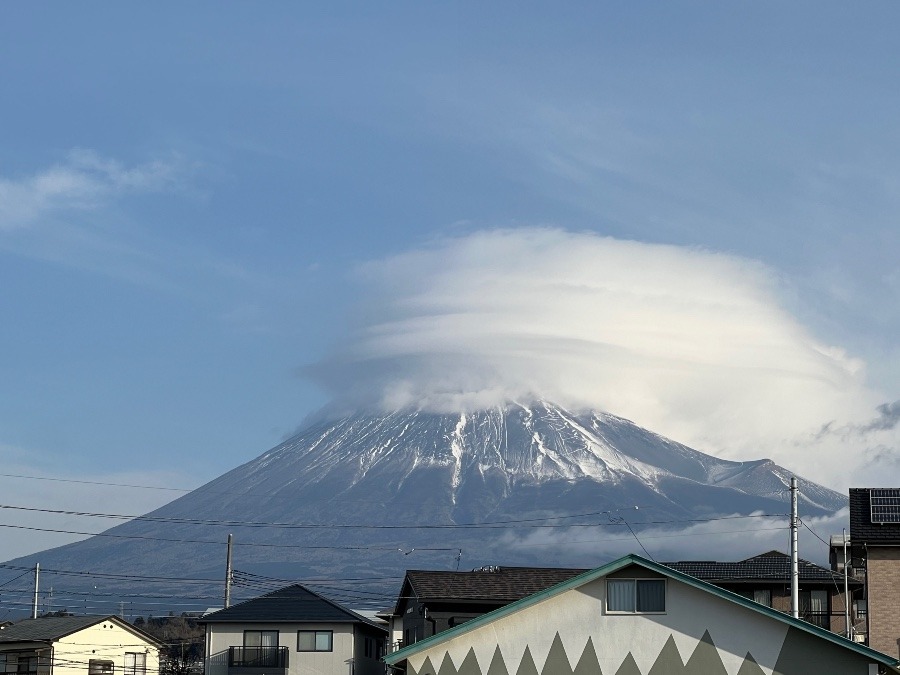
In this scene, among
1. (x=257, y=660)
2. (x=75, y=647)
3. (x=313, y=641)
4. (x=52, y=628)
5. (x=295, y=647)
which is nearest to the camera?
(x=75, y=647)

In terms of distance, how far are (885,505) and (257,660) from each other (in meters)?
39.0

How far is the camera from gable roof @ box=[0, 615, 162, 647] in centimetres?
7569

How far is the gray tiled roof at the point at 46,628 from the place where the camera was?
7569 cm

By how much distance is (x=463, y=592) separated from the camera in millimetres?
62844

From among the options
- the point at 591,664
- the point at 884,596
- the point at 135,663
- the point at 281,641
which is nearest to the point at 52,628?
the point at 135,663

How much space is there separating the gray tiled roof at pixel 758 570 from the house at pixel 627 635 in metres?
22.4

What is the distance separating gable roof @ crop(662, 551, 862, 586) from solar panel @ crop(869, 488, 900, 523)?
13.3m

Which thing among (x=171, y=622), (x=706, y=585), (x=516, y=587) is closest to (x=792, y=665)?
(x=706, y=585)

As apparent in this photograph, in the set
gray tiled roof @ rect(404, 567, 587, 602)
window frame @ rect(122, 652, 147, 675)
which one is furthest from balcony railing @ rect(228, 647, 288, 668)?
gray tiled roof @ rect(404, 567, 587, 602)

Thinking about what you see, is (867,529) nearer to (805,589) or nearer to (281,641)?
(805,589)

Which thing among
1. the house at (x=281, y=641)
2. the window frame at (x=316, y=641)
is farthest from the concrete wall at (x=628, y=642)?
the window frame at (x=316, y=641)

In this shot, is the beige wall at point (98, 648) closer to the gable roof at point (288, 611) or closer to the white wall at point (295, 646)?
the gable roof at point (288, 611)

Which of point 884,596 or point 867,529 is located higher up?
point 867,529

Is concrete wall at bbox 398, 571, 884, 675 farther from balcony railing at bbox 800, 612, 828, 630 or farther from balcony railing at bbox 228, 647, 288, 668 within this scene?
balcony railing at bbox 228, 647, 288, 668
